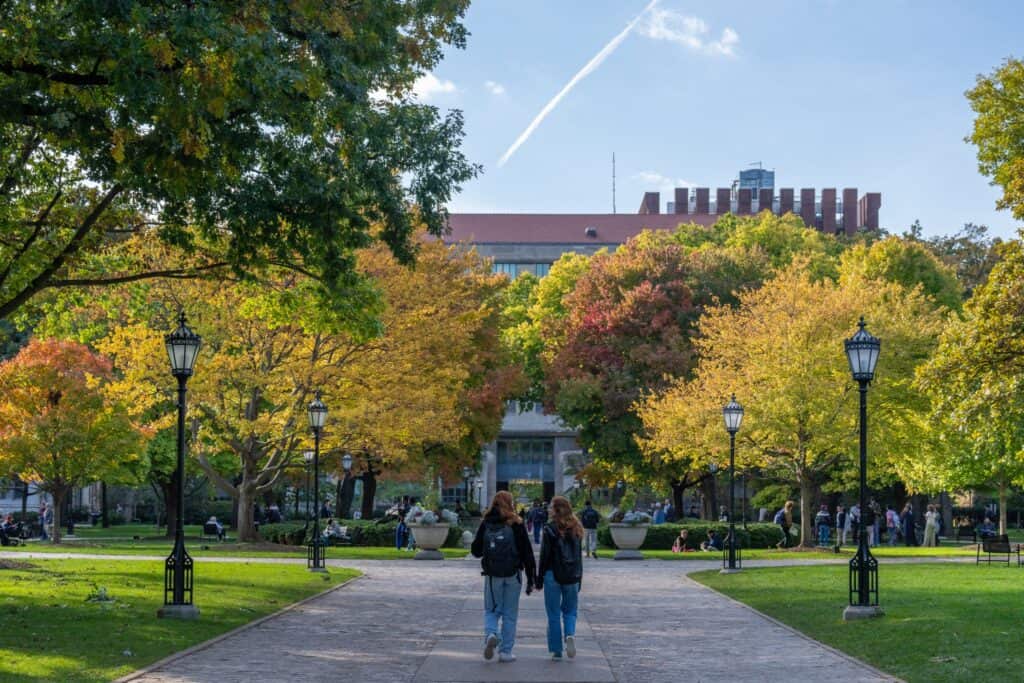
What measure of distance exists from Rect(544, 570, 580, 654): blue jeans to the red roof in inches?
3453

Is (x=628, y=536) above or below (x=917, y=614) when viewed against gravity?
below

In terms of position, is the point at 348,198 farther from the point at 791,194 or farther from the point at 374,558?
the point at 791,194

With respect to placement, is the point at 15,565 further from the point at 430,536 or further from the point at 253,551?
the point at 430,536

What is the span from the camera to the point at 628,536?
120ft

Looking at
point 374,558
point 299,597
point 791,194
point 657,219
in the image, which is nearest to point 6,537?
point 374,558

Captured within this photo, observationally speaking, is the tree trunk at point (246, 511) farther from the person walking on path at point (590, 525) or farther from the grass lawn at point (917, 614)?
the grass lawn at point (917, 614)

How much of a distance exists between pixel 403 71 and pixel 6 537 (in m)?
29.4

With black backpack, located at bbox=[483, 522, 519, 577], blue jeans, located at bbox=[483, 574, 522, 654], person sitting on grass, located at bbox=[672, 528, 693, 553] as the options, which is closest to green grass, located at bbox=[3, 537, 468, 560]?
person sitting on grass, located at bbox=[672, 528, 693, 553]

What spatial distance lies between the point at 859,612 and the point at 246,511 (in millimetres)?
24426

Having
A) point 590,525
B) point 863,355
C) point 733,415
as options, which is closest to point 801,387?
point 590,525

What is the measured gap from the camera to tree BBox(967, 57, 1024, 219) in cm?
2306

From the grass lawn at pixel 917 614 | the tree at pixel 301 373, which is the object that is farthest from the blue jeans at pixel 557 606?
the tree at pixel 301 373

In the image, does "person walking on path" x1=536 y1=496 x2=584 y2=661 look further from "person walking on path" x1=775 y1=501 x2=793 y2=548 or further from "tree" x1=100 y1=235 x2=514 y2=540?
"person walking on path" x1=775 y1=501 x2=793 y2=548

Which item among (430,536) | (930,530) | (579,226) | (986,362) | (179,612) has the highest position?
(579,226)
